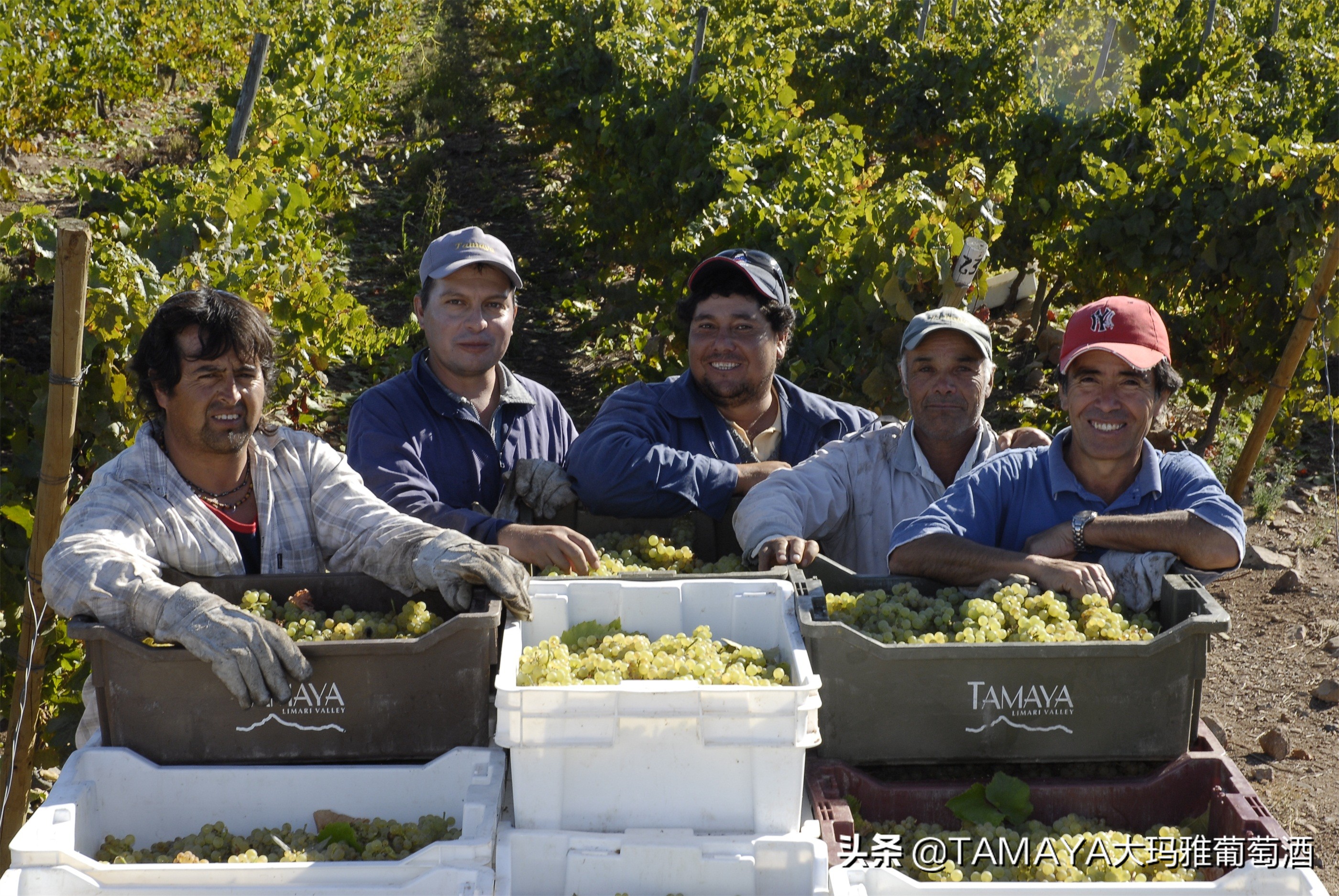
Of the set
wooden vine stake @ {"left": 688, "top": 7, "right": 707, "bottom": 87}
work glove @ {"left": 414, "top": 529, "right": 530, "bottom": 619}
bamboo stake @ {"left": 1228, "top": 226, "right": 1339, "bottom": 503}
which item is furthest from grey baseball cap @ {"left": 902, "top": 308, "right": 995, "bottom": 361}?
wooden vine stake @ {"left": 688, "top": 7, "right": 707, "bottom": 87}

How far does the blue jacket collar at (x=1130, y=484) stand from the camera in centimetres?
281

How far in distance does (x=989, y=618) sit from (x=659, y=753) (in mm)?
723

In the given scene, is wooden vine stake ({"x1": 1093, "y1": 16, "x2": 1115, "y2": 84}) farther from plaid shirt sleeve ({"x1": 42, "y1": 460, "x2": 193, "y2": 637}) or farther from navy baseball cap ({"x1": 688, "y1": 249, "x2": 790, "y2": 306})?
plaid shirt sleeve ({"x1": 42, "y1": 460, "x2": 193, "y2": 637})

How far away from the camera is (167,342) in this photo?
105 inches

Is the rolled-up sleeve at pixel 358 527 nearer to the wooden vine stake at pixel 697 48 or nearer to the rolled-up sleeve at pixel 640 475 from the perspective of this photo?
Answer: the rolled-up sleeve at pixel 640 475

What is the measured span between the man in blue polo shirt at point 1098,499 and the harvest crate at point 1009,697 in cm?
32

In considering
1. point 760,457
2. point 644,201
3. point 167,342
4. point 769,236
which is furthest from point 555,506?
point 644,201

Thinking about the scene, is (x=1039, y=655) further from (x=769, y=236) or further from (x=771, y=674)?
(x=769, y=236)

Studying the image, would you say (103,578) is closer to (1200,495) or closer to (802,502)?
(802,502)

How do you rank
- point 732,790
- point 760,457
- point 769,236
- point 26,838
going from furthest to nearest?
point 769,236 < point 760,457 < point 732,790 < point 26,838

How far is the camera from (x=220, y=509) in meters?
2.74

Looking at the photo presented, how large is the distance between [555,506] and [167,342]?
3.90ft

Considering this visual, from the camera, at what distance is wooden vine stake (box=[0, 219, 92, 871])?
260 cm

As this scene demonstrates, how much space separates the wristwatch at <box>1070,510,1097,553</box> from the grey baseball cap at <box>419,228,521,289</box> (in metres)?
1.72
